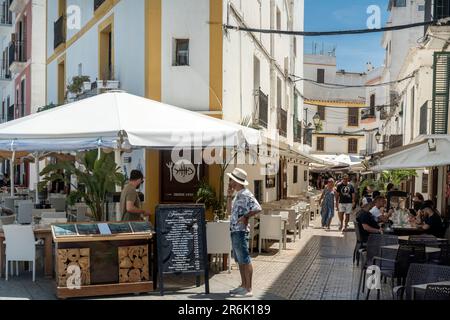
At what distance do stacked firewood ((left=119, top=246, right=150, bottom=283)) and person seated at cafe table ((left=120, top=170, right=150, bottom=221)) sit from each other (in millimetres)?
884

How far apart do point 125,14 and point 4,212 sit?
533 centimetres

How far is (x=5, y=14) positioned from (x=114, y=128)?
28910 millimetres

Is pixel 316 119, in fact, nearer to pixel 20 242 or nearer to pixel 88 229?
pixel 20 242

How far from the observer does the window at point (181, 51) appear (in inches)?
556

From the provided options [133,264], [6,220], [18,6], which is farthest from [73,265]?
[18,6]

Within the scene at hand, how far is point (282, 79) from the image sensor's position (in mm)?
23391

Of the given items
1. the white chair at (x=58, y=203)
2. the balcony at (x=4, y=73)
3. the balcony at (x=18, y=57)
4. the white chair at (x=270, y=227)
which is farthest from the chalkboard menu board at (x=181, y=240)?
the balcony at (x=4, y=73)

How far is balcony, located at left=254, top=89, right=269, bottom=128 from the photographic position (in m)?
17.7

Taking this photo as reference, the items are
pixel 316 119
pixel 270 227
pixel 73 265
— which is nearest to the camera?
pixel 73 265

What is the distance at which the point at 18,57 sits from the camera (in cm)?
2869

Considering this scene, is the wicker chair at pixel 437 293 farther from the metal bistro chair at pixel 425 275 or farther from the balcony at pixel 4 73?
the balcony at pixel 4 73

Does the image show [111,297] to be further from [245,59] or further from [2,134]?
[245,59]

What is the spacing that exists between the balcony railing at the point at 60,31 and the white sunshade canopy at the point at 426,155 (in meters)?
13.7
